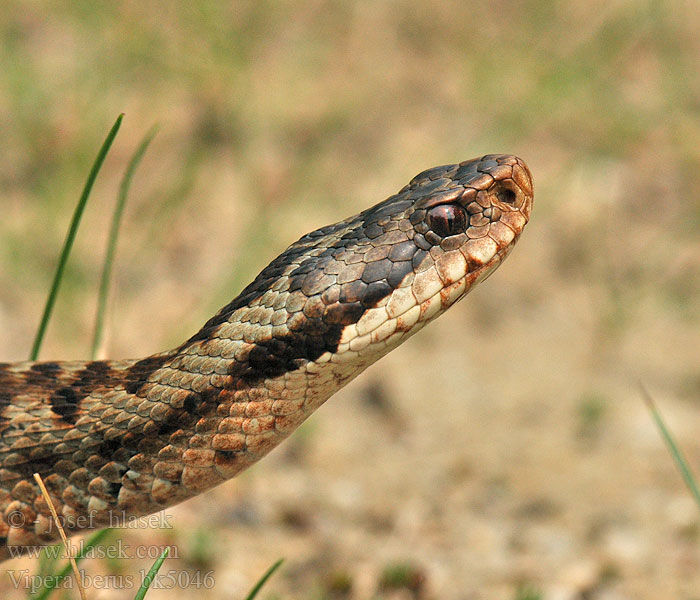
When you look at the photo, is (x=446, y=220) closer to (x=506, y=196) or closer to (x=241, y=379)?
(x=506, y=196)

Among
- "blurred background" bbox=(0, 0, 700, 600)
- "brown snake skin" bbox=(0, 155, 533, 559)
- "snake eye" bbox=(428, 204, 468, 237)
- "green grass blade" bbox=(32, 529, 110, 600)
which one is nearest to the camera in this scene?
"green grass blade" bbox=(32, 529, 110, 600)

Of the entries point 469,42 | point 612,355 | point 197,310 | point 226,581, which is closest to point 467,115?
point 469,42

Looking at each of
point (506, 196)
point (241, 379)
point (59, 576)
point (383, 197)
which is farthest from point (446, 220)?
point (383, 197)

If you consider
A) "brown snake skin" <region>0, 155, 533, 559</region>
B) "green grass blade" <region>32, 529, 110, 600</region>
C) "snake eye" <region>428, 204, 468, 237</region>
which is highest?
"snake eye" <region>428, 204, 468, 237</region>

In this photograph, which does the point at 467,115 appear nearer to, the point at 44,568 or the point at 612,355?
the point at 612,355

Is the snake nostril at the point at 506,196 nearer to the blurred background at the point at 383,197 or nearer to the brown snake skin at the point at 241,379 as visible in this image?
the brown snake skin at the point at 241,379

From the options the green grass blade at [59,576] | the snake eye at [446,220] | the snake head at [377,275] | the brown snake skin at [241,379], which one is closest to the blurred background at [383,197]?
the green grass blade at [59,576]

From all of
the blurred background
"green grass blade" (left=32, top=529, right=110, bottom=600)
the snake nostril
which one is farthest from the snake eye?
the blurred background

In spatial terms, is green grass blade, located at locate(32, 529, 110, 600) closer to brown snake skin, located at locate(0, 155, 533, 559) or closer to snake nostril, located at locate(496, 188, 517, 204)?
brown snake skin, located at locate(0, 155, 533, 559)
